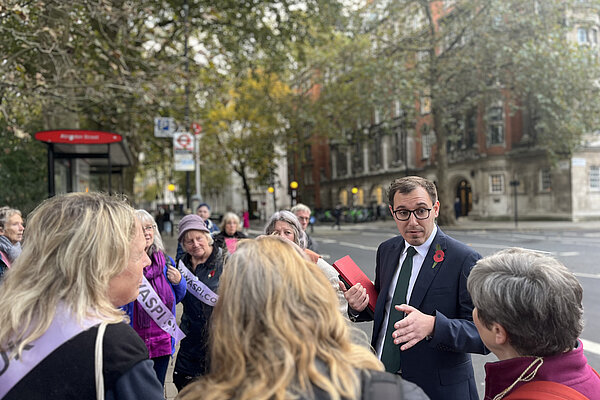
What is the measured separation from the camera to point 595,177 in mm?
31344

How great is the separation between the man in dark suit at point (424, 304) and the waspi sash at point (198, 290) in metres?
1.23

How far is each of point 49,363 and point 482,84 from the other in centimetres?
2570

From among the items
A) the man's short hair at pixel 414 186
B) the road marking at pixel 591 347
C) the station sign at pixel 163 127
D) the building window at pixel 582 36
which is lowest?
the road marking at pixel 591 347

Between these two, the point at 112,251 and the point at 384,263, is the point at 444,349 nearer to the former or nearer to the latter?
the point at 384,263

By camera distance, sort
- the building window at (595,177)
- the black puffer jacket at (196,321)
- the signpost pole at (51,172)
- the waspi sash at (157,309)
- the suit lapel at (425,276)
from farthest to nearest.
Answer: the building window at (595,177) → the signpost pole at (51,172) → the black puffer jacket at (196,321) → the waspi sash at (157,309) → the suit lapel at (425,276)

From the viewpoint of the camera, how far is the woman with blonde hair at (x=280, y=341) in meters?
1.28

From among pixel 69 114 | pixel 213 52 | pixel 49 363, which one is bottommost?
pixel 49 363

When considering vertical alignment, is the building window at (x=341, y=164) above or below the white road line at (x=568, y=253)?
above

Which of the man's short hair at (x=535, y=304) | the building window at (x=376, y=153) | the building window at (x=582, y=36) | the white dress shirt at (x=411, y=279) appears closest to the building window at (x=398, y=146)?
the building window at (x=376, y=153)

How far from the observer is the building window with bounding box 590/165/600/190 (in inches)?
1232

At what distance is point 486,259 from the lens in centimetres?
200

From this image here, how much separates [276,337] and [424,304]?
4.89ft

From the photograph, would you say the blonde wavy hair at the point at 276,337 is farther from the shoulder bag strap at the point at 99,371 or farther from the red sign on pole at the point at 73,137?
the red sign on pole at the point at 73,137

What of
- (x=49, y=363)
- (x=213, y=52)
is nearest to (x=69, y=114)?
(x=213, y=52)
